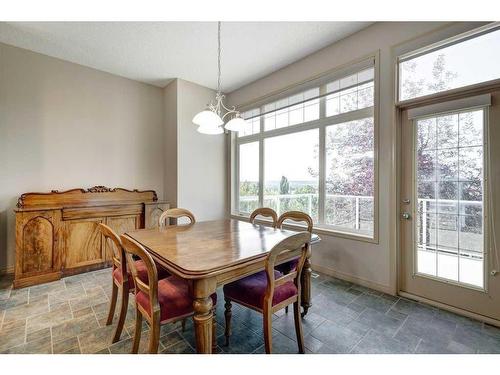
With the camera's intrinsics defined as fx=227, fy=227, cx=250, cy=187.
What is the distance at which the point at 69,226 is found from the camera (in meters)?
3.04

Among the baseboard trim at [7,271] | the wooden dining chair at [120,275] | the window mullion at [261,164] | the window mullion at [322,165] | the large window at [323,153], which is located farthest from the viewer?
the window mullion at [261,164]

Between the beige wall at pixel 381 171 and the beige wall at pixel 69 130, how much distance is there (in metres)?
3.18

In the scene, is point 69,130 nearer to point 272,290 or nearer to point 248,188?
point 248,188

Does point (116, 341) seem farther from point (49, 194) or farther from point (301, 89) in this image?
point (301, 89)

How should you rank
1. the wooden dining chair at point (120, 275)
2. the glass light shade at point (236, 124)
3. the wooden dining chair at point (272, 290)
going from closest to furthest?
the wooden dining chair at point (272, 290) → the wooden dining chair at point (120, 275) → the glass light shade at point (236, 124)

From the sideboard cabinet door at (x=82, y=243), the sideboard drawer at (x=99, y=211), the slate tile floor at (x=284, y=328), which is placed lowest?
the slate tile floor at (x=284, y=328)

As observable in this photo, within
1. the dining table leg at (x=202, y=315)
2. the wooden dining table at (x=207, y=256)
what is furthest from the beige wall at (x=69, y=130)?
the dining table leg at (x=202, y=315)

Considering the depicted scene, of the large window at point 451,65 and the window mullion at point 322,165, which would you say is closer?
the large window at point 451,65

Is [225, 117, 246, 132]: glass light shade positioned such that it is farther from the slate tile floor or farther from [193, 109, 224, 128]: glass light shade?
the slate tile floor

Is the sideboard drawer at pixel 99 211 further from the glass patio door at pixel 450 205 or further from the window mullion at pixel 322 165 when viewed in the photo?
the glass patio door at pixel 450 205

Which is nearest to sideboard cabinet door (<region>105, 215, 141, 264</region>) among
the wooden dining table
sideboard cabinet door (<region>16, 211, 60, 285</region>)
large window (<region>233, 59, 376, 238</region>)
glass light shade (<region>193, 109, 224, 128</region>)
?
sideboard cabinet door (<region>16, 211, 60, 285</region>)

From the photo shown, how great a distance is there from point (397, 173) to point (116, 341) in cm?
307

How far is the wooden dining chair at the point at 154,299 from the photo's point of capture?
1.30 meters
